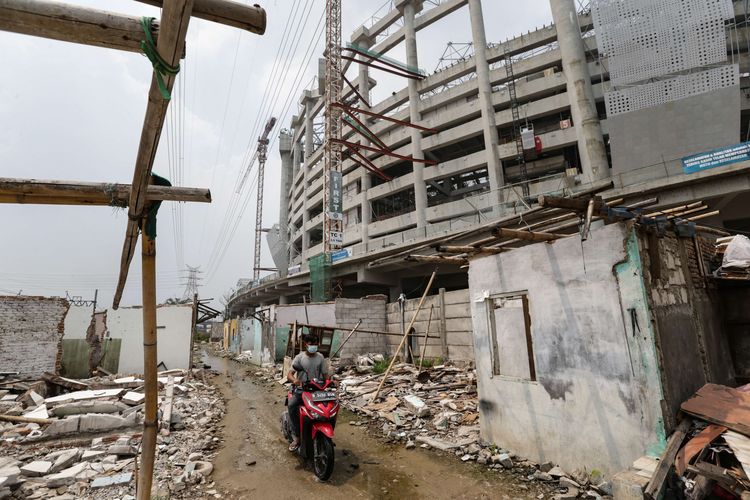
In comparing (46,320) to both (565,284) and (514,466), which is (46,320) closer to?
(514,466)

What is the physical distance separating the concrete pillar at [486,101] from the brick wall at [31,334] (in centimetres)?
2477

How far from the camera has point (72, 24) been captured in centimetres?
159

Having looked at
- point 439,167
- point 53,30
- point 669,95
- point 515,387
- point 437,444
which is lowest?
point 437,444

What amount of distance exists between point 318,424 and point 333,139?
28021 mm

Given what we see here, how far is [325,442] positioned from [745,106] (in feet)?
96.1

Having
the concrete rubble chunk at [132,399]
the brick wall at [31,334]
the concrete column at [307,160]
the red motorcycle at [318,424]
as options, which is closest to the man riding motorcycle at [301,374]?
the red motorcycle at [318,424]

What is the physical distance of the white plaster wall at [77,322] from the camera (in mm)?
15828

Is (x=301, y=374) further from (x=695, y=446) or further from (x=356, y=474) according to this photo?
(x=695, y=446)

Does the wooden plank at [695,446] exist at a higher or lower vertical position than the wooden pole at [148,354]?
lower

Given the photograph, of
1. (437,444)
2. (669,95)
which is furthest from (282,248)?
(437,444)

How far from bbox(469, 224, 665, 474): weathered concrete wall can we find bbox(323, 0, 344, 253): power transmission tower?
83.4 ft

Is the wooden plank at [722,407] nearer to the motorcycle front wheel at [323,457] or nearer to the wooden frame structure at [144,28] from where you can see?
the motorcycle front wheel at [323,457]

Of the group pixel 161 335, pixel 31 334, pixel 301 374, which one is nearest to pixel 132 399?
pixel 31 334

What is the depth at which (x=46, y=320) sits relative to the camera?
1134 centimetres
